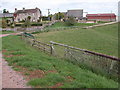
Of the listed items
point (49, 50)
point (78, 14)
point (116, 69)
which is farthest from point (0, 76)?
point (78, 14)

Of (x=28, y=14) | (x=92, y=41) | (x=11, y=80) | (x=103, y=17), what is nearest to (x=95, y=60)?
(x=11, y=80)

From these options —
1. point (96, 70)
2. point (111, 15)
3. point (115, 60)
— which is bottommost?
point (96, 70)

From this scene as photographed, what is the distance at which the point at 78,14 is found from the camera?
99188mm

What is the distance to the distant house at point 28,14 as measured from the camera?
86.6m

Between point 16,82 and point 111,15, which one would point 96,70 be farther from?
point 111,15

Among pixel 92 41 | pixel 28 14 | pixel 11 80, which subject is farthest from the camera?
pixel 28 14

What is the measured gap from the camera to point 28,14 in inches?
3506

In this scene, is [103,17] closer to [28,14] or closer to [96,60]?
[28,14]

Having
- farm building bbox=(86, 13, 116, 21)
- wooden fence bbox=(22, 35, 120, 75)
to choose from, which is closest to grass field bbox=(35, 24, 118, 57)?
wooden fence bbox=(22, 35, 120, 75)

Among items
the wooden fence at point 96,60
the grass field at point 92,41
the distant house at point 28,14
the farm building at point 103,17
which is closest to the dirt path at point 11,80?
the wooden fence at point 96,60

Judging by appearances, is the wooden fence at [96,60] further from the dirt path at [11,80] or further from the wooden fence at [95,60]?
the dirt path at [11,80]

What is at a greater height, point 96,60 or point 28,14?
point 28,14

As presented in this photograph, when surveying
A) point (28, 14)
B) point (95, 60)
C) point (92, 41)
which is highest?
point (28, 14)

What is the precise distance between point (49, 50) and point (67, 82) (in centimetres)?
778
